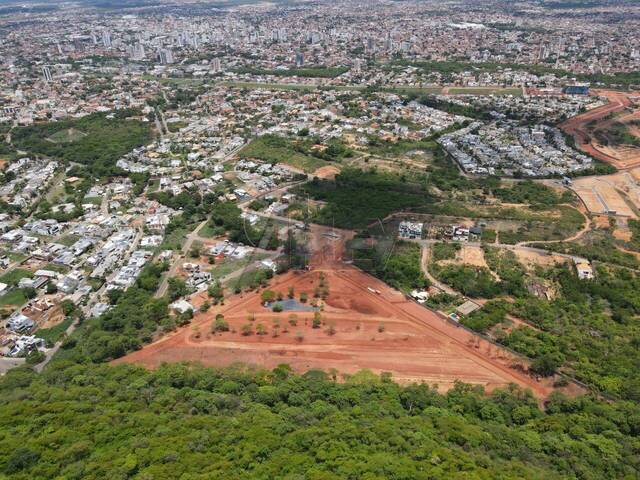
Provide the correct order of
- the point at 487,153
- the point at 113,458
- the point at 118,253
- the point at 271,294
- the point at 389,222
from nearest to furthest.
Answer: the point at 113,458, the point at 271,294, the point at 118,253, the point at 389,222, the point at 487,153

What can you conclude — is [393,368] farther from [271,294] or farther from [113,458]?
[113,458]

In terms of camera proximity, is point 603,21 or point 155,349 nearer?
point 155,349

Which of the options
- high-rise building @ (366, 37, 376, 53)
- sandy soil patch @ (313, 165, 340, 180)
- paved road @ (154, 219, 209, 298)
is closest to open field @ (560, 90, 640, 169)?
sandy soil patch @ (313, 165, 340, 180)

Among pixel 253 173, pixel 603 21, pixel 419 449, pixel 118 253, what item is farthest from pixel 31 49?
pixel 603 21

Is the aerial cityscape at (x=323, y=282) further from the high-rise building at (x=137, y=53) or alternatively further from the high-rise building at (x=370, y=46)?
the high-rise building at (x=370, y=46)

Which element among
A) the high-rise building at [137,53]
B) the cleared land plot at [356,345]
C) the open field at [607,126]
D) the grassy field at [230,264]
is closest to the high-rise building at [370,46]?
the open field at [607,126]

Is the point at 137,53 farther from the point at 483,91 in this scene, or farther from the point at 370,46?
the point at 483,91

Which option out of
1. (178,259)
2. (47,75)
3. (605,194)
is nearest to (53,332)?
(178,259)
